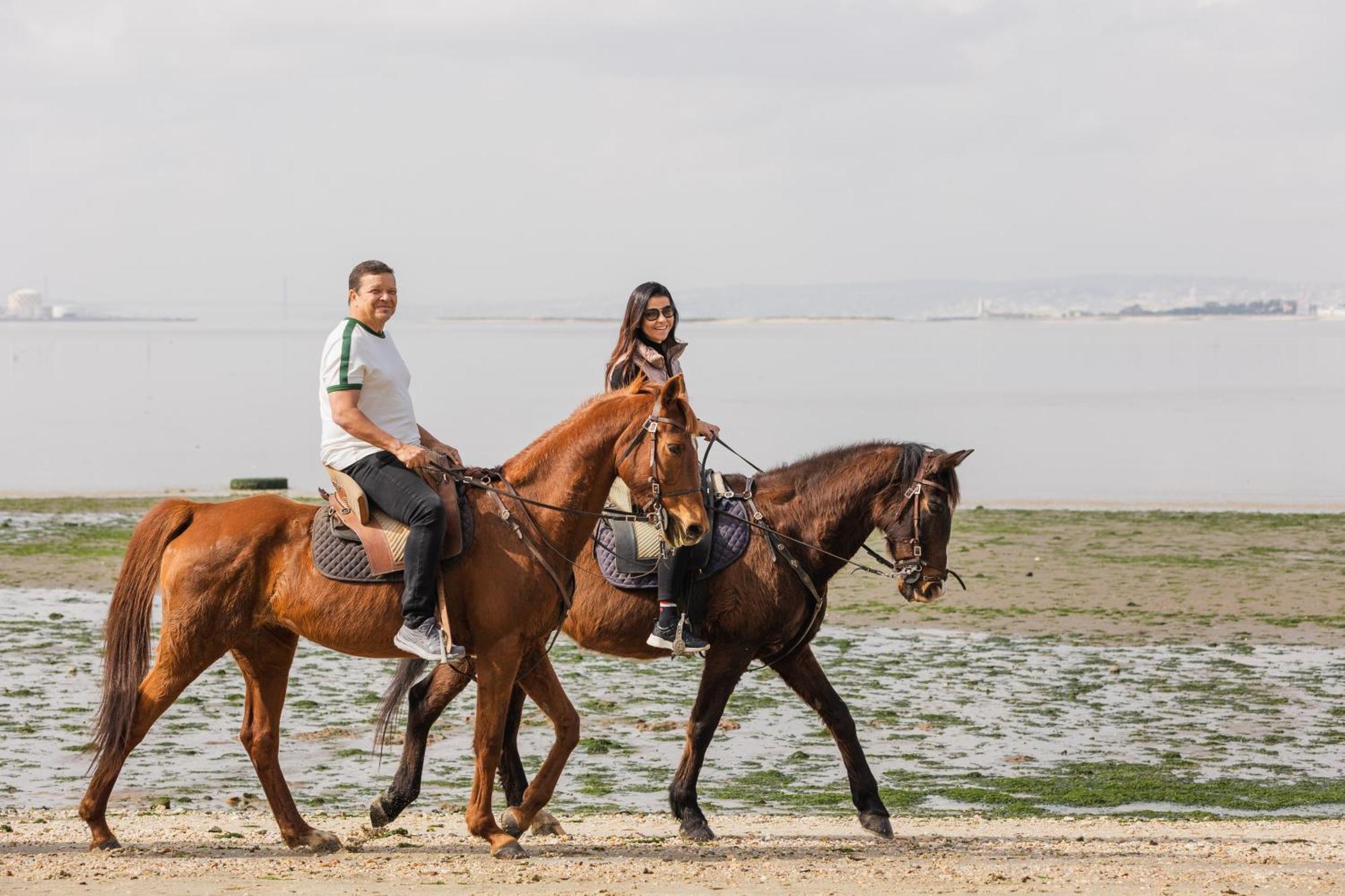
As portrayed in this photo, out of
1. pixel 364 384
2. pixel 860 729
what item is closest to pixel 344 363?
pixel 364 384

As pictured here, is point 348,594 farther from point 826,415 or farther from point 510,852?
point 826,415

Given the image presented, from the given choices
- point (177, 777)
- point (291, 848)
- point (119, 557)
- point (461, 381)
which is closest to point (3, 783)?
point (177, 777)

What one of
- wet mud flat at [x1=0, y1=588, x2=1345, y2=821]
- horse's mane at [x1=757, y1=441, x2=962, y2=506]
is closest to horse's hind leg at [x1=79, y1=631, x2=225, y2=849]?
wet mud flat at [x1=0, y1=588, x2=1345, y2=821]

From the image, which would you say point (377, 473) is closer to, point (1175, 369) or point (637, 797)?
point (637, 797)

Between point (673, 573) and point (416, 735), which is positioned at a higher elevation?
point (673, 573)

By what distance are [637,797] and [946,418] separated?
179 ft

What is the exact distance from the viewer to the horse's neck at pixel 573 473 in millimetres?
8312

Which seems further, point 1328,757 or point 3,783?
point 1328,757

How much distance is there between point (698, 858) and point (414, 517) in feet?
7.41

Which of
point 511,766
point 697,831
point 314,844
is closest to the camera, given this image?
point 314,844

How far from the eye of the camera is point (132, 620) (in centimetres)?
859

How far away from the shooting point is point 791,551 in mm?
9555

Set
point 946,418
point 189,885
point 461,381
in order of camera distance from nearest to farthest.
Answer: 1. point 189,885
2. point 946,418
3. point 461,381

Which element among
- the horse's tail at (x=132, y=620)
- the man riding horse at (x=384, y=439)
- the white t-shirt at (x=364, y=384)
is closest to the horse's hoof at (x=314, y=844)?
the horse's tail at (x=132, y=620)
